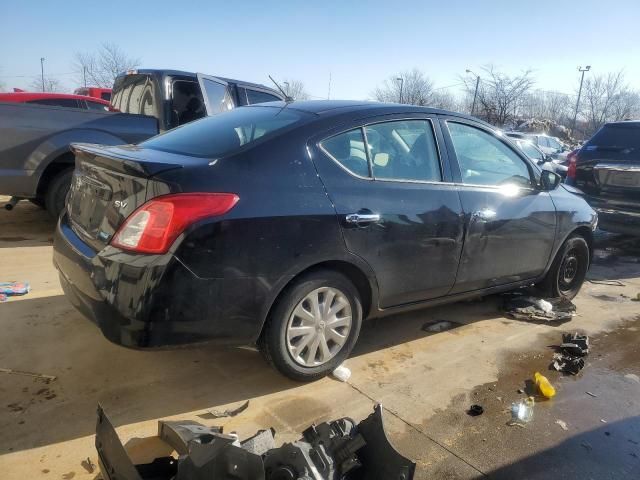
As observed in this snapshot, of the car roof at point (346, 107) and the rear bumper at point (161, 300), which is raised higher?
the car roof at point (346, 107)

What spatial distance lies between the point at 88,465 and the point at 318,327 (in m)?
1.36

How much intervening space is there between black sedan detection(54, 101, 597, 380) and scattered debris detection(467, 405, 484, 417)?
79 cm

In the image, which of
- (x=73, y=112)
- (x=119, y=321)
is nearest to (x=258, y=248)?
(x=119, y=321)

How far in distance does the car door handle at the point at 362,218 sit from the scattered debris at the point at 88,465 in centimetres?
177

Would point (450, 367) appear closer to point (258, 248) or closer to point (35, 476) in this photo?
point (258, 248)

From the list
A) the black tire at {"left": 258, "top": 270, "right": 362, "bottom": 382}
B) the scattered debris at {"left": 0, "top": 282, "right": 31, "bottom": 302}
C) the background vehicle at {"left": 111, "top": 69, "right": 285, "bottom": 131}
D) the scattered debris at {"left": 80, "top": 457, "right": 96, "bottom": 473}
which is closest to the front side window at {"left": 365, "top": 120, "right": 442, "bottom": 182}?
the black tire at {"left": 258, "top": 270, "right": 362, "bottom": 382}

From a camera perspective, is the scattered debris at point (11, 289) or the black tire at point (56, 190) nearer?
the scattered debris at point (11, 289)

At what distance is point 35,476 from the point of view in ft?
7.20

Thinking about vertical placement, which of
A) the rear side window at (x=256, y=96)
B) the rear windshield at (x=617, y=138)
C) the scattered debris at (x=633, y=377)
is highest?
the rear side window at (x=256, y=96)

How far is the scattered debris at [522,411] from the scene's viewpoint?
9.50 feet

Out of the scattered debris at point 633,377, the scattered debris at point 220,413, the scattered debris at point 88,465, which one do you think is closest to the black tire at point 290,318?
the scattered debris at point 220,413

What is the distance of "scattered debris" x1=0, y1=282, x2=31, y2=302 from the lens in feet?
13.1

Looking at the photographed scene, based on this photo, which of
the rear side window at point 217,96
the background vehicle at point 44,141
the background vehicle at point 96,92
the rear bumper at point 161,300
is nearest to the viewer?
the rear bumper at point 161,300

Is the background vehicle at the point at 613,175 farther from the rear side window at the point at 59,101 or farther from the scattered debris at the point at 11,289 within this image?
the rear side window at the point at 59,101
